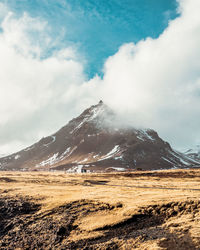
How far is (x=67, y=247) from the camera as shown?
69.8 ft

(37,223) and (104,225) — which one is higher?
(104,225)

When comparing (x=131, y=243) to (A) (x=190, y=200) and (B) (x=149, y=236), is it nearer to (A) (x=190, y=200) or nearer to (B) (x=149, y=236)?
(B) (x=149, y=236)

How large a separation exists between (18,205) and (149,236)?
25.4 meters

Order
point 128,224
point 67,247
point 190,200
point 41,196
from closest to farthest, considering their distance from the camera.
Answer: point 67,247 < point 128,224 < point 190,200 < point 41,196

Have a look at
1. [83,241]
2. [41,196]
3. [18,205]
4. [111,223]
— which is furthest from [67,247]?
[41,196]

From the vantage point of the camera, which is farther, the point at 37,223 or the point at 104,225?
the point at 37,223

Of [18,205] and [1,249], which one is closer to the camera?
[1,249]

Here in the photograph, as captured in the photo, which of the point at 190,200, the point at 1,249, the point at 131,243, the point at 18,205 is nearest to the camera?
the point at 131,243

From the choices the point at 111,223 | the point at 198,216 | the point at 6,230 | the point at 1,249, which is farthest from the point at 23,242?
the point at 198,216

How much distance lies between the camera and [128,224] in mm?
24266

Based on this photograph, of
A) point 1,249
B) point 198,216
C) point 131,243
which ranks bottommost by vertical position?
point 1,249

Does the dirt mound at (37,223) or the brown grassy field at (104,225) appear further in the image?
the dirt mound at (37,223)

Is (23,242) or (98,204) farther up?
(98,204)

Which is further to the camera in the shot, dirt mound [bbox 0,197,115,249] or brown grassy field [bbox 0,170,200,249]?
dirt mound [bbox 0,197,115,249]
